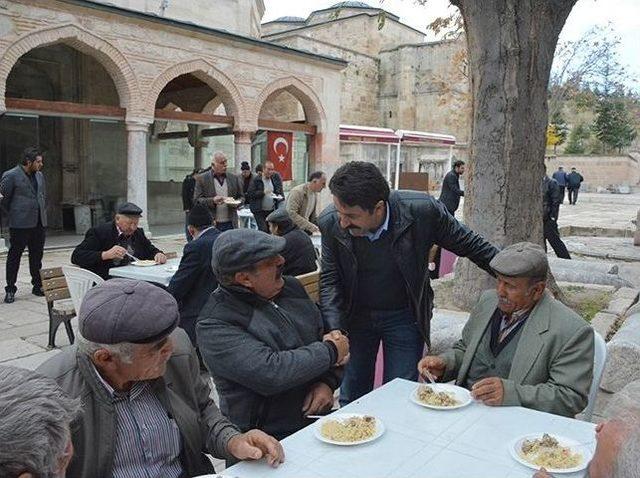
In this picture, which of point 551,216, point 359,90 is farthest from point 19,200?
point 359,90

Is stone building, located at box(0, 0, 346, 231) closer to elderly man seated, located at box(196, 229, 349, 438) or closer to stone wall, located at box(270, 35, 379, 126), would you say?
elderly man seated, located at box(196, 229, 349, 438)

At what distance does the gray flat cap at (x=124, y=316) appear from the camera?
1.77 meters

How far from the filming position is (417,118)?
37.6 meters

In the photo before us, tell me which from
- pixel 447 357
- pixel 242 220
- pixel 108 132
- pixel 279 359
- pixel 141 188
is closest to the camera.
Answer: pixel 279 359

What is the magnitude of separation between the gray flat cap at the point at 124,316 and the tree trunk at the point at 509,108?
14.1 ft

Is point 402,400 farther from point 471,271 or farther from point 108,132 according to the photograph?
point 108,132

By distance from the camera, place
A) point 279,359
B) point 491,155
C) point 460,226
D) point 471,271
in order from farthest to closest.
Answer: point 471,271 < point 491,155 < point 460,226 < point 279,359

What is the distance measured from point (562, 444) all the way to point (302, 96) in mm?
15294

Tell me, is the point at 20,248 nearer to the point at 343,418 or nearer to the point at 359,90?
the point at 343,418

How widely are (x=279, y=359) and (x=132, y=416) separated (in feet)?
1.99

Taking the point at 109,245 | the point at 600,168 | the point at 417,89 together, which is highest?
the point at 417,89

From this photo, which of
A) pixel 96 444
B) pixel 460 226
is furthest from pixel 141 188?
pixel 96 444

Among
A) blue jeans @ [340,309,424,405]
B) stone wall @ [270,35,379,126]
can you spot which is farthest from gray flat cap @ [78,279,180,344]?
stone wall @ [270,35,379,126]

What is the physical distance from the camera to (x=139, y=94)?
1232 cm
